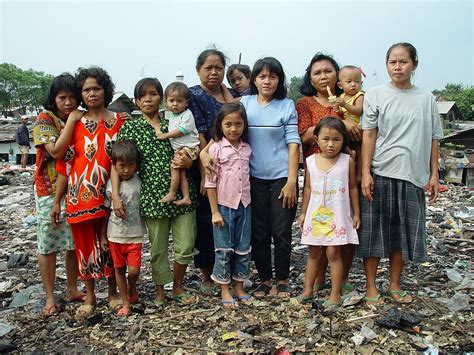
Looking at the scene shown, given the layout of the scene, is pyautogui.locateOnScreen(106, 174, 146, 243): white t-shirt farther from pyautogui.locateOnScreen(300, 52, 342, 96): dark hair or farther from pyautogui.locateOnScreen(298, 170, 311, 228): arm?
pyautogui.locateOnScreen(300, 52, 342, 96): dark hair

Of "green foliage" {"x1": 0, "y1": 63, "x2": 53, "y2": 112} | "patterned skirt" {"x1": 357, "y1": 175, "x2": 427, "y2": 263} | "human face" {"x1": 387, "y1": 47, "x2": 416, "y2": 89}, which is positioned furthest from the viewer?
"green foliage" {"x1": 0, "y1": 63, "x2": 53, "y2": 112}

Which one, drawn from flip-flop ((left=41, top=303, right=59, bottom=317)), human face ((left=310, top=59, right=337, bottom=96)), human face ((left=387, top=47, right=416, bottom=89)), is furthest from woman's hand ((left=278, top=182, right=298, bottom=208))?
flip-flop ((left=41, top=303, right=59, bottom=317))

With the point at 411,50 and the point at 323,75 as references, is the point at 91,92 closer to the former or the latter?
the point at 323,75

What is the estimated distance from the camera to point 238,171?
11.0 ft

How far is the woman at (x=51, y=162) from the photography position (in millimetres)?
3307

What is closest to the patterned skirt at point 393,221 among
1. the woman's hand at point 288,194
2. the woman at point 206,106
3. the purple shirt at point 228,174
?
the woman's hand at point 288,194

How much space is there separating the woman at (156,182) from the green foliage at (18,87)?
4257cm

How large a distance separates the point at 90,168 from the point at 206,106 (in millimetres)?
1100

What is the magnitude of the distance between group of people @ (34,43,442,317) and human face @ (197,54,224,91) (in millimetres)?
14

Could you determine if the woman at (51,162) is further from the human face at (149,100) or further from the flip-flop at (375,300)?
the flip-flop at (375,300)

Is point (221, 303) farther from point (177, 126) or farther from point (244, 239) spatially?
point (177, 126)

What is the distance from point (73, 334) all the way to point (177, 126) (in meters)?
1.83

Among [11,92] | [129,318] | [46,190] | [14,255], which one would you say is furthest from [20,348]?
[11,92]

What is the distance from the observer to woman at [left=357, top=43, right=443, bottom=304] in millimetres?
3154
